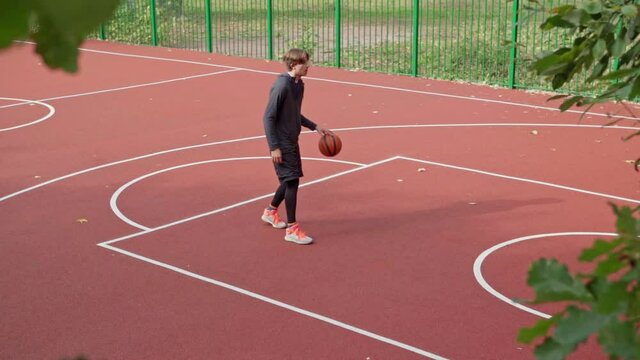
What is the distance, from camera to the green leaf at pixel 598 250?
0.97 meters

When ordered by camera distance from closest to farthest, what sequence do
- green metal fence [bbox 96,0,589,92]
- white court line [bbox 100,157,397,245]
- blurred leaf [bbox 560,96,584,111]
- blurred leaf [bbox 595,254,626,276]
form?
blurred leaf [bbox 595,254,626,276] → blurred leaf [bbox 560,96,584,111] → white court line [bbox 100,157,397,245] → green metal fence [bbox 96,0,589,92]

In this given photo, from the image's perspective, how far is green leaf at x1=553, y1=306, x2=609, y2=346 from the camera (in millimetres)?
820

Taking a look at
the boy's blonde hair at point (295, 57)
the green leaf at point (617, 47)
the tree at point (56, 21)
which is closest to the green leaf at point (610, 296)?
the tree at point (56, 21)

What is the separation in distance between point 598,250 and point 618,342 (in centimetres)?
19

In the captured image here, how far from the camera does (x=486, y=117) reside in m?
15.5

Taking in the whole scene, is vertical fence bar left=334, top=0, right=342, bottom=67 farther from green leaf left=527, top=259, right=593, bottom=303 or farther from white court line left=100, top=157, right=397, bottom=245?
green leaf left=527, top=259, right=593, bottom=303

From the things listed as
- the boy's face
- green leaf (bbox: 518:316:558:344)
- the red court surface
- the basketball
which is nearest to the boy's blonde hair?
the boy's face

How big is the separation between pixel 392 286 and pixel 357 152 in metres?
5.05

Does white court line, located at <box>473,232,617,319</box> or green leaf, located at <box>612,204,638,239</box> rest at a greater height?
green leaf, located at <box>612,204,638,239</box>

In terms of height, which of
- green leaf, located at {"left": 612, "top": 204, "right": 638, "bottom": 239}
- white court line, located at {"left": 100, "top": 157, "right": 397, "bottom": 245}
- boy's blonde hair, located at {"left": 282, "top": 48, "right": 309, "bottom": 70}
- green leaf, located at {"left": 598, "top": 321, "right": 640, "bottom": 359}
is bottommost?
white court line, located at {"left": 100, "top": 157, "right": 397, "bottom": 245}

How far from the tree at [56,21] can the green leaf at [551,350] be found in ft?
1.81

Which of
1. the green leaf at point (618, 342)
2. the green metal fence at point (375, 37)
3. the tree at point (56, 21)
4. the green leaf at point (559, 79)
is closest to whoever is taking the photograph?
the tree at point (56, 21)

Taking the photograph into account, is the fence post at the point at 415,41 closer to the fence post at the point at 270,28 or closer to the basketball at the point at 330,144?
the fence post at the point at 270,28

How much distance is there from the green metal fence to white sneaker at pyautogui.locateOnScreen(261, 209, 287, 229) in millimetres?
8970
